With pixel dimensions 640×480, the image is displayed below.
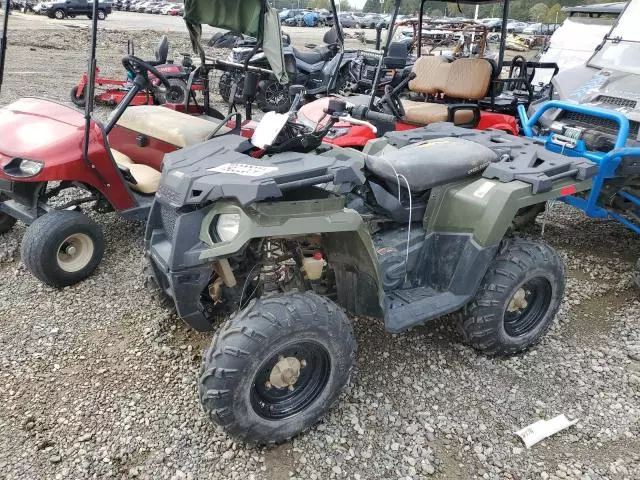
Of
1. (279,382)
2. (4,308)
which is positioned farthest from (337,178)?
(4,308)

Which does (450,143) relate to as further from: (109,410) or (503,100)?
(503,100)

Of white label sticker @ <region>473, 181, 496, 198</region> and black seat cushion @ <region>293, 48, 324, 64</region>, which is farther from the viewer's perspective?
black seat cushion @ <region>293, 48, 324, 64</region>

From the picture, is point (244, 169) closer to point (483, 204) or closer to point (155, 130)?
point (483, 204)

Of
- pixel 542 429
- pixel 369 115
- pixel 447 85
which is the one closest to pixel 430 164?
pixel 369 115

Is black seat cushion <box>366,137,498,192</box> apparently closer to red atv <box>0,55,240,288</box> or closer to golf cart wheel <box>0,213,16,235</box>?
red atv <box>0,55,240,288</box>

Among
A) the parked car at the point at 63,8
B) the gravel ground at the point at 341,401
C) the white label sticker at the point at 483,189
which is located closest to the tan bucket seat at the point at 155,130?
the gravel ground at the point at 341,401

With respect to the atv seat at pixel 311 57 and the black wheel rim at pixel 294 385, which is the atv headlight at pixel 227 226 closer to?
the black wheel rim at pixel 294 385

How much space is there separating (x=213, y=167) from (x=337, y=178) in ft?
1.81

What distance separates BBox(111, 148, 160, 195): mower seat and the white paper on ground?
3.00m

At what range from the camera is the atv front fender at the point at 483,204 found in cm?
270

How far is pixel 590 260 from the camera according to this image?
4.54m

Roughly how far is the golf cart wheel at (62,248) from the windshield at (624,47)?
187 inches

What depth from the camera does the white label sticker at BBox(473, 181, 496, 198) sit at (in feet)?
9.17

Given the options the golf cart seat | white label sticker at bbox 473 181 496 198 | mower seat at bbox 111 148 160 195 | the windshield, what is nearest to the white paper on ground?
white label sticker at bbox 473 181 496 198
